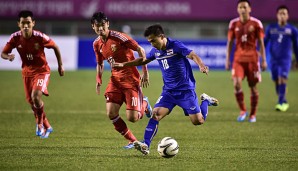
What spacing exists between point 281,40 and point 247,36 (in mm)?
2420

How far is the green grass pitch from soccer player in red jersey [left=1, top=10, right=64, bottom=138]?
2.02 feet

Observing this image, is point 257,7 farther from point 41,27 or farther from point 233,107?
point 233,107

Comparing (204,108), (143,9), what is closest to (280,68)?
(204,108)

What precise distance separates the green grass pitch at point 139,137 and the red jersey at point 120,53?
3.23 feet

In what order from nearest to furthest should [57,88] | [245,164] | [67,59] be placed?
[245,164], [57,88], [67,59]

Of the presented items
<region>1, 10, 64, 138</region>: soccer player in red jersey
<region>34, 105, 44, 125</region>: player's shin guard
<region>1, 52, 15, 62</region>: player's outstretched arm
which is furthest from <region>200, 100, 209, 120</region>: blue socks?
<region>1, 52, 15, 62</region>: player's outstretched arm

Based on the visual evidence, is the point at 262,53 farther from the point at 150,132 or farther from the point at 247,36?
the point at 150,132

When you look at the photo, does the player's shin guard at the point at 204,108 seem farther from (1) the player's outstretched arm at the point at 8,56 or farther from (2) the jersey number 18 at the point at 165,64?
(1) the player's outstretched arm at the point at 8,56

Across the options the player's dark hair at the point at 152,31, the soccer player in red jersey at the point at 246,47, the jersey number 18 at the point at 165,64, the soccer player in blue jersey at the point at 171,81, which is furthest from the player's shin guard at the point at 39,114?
the soccer player in red jersey at the point at 246,47

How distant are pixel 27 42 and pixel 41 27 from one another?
2579 centimetres

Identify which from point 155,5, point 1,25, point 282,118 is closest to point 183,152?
point 282,118

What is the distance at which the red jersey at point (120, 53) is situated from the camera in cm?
936

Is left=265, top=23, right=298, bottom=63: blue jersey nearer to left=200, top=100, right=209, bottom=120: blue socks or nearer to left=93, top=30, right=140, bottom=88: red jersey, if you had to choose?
left=200, top=100, right=209, bottom=120: blue socks

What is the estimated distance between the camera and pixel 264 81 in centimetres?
2422
